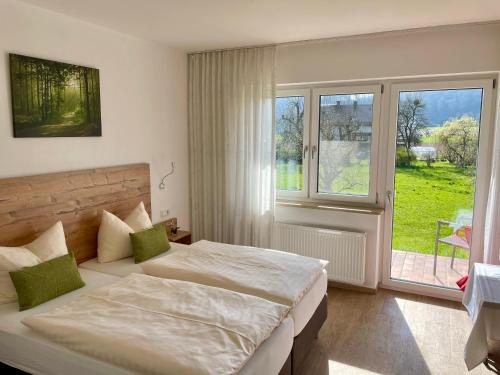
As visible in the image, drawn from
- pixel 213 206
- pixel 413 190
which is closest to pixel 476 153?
pixel 413 190

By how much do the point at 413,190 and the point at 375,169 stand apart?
1.40ft

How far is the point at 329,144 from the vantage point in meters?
4.22

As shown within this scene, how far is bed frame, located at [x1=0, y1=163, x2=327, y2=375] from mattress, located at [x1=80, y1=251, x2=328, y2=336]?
82mm

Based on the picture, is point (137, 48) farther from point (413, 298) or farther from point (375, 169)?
point (413, 298)

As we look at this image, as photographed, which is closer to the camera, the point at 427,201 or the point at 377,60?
the point at 377,60

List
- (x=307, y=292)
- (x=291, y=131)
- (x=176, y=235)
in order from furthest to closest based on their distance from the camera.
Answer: (x=291, y=131), (x=176, y=235), (x=307, y=292)

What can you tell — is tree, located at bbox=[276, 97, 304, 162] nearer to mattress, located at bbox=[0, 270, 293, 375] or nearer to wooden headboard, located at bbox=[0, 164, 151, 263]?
wooden headboard, located at bbox=[0, 164, 151, 263]

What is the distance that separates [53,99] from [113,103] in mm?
607

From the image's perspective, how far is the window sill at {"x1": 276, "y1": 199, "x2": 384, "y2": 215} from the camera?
396cm

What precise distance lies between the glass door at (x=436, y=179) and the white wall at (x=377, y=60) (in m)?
0.18

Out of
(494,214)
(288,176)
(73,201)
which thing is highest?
(288,176)

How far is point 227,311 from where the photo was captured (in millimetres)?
2166

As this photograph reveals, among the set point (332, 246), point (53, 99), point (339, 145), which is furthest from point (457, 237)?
point (53, 99)

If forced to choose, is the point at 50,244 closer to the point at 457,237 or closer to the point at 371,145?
the point at 371,145
